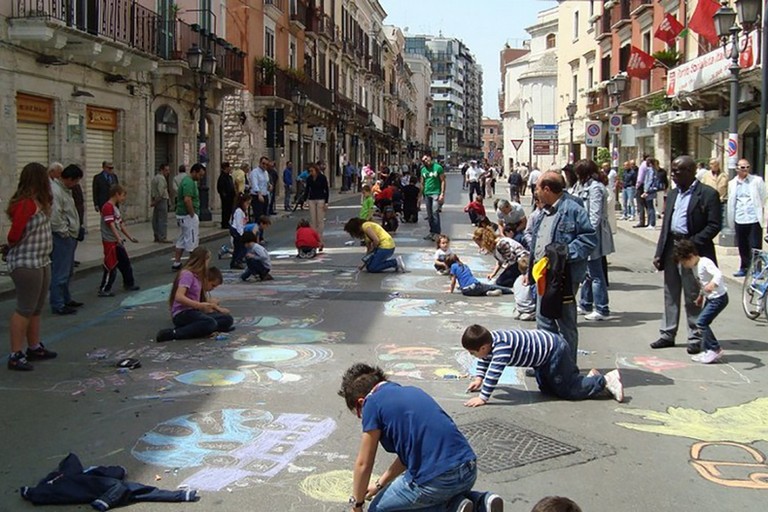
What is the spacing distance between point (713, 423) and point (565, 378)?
1041 mm

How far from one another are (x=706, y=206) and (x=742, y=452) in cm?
323

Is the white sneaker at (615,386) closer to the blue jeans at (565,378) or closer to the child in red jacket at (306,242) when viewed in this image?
the blue jeans at (565,378)

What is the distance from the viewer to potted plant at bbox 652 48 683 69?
2869 centimetres

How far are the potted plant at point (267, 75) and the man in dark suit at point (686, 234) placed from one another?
27.4m

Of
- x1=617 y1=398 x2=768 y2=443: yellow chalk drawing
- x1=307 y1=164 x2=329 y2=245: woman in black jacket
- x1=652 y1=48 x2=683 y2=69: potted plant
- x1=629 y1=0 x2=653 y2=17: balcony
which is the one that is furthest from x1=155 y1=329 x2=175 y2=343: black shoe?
x1=629 y1=0 x2=653 y2=17: balcony

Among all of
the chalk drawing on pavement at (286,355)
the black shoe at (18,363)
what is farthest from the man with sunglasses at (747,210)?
the black shoe at (18,363)

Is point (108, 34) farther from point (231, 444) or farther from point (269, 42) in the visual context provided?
point (231, 444)

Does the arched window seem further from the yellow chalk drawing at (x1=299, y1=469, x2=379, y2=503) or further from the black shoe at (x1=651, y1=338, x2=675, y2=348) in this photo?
the yellow chalk drawing at (x1=299, y1=469, x2=379, y2=503)

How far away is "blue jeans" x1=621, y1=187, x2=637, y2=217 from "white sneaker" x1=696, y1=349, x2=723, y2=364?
60.6ft

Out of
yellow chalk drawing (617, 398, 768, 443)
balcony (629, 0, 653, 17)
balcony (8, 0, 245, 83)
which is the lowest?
yellow chalk drawing (617, 398, 768, 443)

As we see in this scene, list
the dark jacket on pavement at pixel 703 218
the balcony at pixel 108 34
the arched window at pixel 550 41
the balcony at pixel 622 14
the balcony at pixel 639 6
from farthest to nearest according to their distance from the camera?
the arched window at pixel 550 41 → the balcony at pixel 622 14 → the balcony at pixel 639 6 → the balcony at pixel 108 34 → the dark jacket on pavement at pixel 703 218

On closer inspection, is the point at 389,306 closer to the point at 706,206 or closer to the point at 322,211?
the point at 706,206

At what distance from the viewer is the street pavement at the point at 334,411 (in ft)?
15.4

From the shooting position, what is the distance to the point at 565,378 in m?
6.33
